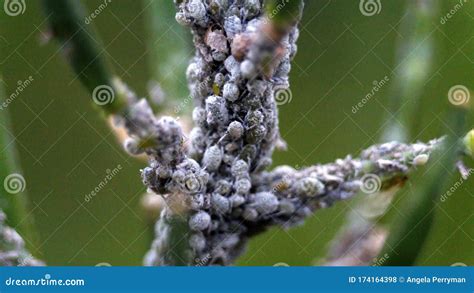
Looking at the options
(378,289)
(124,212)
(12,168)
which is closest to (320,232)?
(378,289)

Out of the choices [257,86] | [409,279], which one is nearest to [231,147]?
[257,86]

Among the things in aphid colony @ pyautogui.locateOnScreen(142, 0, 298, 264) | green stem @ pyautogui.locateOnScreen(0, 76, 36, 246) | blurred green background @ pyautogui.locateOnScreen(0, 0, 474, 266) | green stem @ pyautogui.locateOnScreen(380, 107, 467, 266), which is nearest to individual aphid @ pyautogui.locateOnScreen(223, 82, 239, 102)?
aphid colony @ pyautogui.locateOnScreen(142, 0, 298, 264)

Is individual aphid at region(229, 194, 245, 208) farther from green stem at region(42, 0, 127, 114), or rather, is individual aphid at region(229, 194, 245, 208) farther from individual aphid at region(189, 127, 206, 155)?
green stem at region(42, 0, 127, 114)

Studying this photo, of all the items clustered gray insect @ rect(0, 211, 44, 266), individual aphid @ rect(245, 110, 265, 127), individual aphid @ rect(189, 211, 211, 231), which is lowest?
clustered gray insect @ rect(0, 211, 44, 266)

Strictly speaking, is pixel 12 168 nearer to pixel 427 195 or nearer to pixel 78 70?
pixel 78 70

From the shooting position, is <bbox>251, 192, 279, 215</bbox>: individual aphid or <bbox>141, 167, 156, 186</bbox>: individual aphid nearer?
<bbox>141, 167, 156, 186</bbox>: individual aphid

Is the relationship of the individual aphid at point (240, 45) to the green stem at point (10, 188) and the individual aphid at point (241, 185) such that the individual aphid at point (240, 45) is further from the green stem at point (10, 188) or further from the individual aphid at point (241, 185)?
the green stem at point (10, 188)

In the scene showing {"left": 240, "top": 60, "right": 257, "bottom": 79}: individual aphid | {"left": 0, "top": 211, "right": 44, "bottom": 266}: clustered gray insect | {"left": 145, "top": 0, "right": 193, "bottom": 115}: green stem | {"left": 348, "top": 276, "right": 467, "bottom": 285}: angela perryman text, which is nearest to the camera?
{"left": 240, "top": 60, "right": 257, "bottom": 79}: individual aphid

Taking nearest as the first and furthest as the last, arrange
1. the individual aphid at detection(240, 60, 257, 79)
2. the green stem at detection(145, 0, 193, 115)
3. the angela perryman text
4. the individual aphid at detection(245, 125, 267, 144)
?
the individual aphid at detection(240, 60, 257, 79)
the individual aphid at detection(245, 125, 267, 144)
the green stem at detection(145, 0, 193, 115)
the angela perryman text

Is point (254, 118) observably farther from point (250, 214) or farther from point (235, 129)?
point (250, 214)
